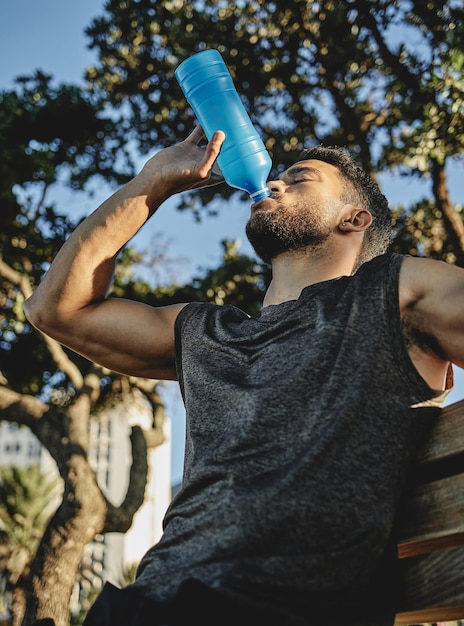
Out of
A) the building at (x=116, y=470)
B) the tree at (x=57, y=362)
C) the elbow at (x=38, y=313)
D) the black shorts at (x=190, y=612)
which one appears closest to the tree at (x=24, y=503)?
the tree at (x=57, y=362)

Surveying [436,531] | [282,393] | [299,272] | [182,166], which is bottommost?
[436,531]

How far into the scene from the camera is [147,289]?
11.1m

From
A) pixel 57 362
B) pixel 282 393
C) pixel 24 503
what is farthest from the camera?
pixel 24 503

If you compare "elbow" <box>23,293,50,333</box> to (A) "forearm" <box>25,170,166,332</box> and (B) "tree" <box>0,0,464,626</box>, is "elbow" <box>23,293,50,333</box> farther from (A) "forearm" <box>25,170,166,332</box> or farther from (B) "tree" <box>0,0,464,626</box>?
(B) "tree" <box>0,0,464,626</box>

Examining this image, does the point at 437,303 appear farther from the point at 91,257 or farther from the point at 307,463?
the point at 91,257

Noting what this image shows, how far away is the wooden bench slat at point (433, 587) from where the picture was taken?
1636 mm

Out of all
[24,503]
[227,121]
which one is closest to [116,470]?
[24,503]

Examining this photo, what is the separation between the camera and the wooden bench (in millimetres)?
1661

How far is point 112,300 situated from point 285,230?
0.68m

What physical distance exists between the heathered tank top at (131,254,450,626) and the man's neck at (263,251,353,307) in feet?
0.95

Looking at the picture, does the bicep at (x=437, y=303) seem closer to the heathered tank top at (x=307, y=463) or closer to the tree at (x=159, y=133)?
the heathered tank top at (x=307, y=463)

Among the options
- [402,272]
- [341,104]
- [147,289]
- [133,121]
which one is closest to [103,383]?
[147,289]

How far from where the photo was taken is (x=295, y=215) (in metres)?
2.56

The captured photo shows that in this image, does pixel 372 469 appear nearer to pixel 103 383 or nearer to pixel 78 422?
pixel 78 422
